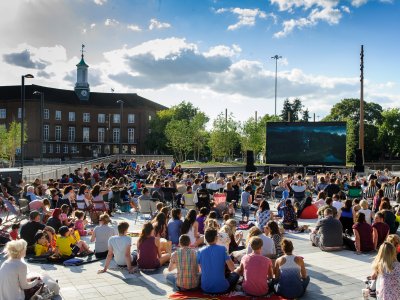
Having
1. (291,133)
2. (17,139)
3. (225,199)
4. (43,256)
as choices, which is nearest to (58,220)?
(43,256)

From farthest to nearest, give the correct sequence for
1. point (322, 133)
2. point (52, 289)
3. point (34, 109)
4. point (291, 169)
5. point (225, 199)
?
point (34, 109) < point (291, 169) < point (322, 133) < point (225, 199) < point (52, 289)

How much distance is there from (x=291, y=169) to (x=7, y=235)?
1315 inches

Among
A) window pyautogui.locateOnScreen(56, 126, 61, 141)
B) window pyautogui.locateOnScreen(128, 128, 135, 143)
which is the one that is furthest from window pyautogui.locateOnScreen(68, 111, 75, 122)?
window pyautogui.locateOnScreen(128, 128, 135, 143)

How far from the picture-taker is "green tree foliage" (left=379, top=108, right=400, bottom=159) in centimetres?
7883

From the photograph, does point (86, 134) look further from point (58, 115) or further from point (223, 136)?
point (223, 136)

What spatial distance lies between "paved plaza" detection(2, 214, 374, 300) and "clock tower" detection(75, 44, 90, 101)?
Answer: 264ft

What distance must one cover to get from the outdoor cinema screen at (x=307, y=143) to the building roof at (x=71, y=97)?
2030 inches

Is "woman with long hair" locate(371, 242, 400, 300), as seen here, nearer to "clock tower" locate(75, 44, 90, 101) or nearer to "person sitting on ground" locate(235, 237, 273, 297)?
"person sitting on ground" locate(235, 237, 273, 297)

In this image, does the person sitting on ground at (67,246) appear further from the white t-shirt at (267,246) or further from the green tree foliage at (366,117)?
the green tree foliage at (366,117)

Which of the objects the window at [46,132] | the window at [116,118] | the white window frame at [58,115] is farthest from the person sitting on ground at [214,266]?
the window at [116,118]

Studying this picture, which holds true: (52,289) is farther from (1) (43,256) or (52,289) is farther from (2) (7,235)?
(2) (7,235)

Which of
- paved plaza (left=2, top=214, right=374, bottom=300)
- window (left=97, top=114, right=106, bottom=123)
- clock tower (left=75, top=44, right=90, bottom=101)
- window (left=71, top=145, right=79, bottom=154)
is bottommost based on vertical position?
paved plaza (left=2, top=214, right=374, bottom=300)

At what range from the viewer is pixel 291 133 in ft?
131

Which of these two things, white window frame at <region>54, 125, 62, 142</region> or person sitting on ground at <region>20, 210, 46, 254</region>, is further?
white window frame at <region>54, 125, 62, 142</region>
